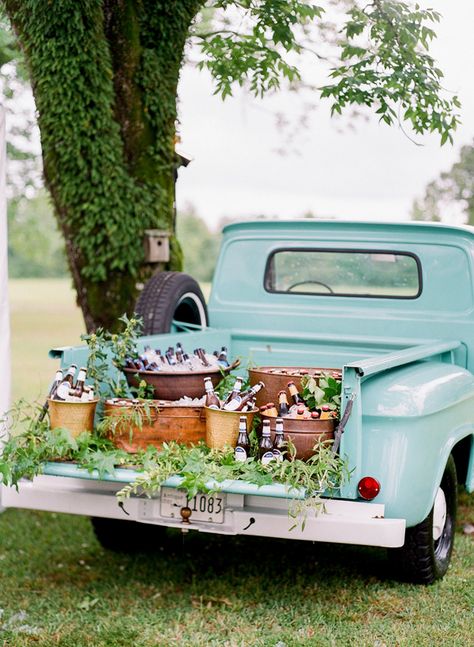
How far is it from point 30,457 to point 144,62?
391cm

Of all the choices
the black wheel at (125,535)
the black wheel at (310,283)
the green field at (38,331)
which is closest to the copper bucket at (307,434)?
the green field at (38,331)

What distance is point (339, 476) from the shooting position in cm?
349

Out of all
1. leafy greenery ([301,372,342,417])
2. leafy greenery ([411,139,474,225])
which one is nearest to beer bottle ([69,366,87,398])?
leafy greenery ([301,372,342,417])

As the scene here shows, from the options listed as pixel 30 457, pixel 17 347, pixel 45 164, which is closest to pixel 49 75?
pixel 45 164

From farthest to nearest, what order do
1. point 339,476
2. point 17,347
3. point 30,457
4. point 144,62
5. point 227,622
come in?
point 17,347 → point 144,62 → point 227,622 → point 30,457 → point 339,476

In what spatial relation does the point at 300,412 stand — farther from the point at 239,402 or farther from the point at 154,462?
the point at 154,462

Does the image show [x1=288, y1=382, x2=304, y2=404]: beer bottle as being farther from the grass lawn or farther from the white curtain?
the white curtain

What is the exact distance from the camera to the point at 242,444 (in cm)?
370

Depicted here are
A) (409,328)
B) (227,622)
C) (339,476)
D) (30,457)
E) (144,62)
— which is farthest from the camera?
(144,62)

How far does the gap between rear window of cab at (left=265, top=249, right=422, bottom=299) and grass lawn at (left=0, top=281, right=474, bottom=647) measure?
160 cm

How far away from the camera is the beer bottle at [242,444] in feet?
12.0

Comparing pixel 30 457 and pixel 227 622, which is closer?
pixel 30 457

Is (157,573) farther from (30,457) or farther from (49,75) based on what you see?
(49,75)

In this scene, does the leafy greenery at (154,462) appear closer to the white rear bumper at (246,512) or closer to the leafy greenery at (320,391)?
the white rear bumper at (246,512)
